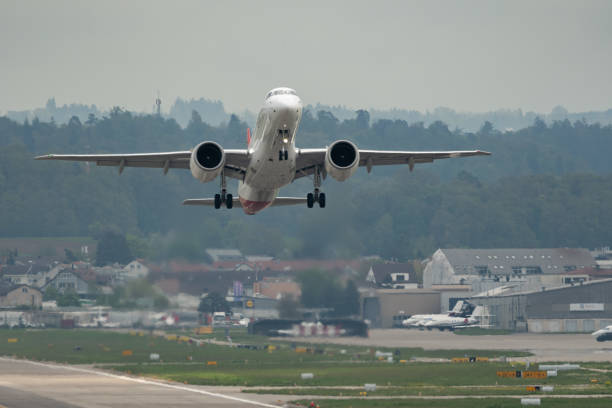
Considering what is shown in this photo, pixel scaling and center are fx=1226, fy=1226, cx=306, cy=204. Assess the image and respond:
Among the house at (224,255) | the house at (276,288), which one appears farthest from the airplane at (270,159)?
the house at (224,255)

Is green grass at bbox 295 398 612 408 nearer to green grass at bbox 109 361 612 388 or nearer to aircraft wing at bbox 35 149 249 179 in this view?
green grass at bbox 109 361 612 388

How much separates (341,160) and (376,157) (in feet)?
18.6

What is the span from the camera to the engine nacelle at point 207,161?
206ft

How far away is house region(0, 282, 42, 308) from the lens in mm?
156750

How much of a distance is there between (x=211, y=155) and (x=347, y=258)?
127 feet

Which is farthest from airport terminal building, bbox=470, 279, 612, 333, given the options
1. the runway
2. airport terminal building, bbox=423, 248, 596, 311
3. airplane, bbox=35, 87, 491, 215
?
airplane, bbox=35, 87, 491, 215

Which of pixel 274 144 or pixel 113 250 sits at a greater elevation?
pixel 113 250

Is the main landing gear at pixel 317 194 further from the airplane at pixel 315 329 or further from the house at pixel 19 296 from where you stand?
the house at pixel 19 296

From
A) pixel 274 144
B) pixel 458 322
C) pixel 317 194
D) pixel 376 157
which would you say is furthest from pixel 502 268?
pixel 274 144

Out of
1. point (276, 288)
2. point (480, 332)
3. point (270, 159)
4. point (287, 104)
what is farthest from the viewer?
point (480, 332)

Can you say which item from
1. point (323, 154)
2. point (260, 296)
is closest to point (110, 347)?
point (260, 296)

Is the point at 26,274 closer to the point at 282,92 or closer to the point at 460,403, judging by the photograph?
the point at 460,403

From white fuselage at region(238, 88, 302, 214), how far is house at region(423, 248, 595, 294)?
87247 millimetres

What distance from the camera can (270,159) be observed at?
62.9 meters
